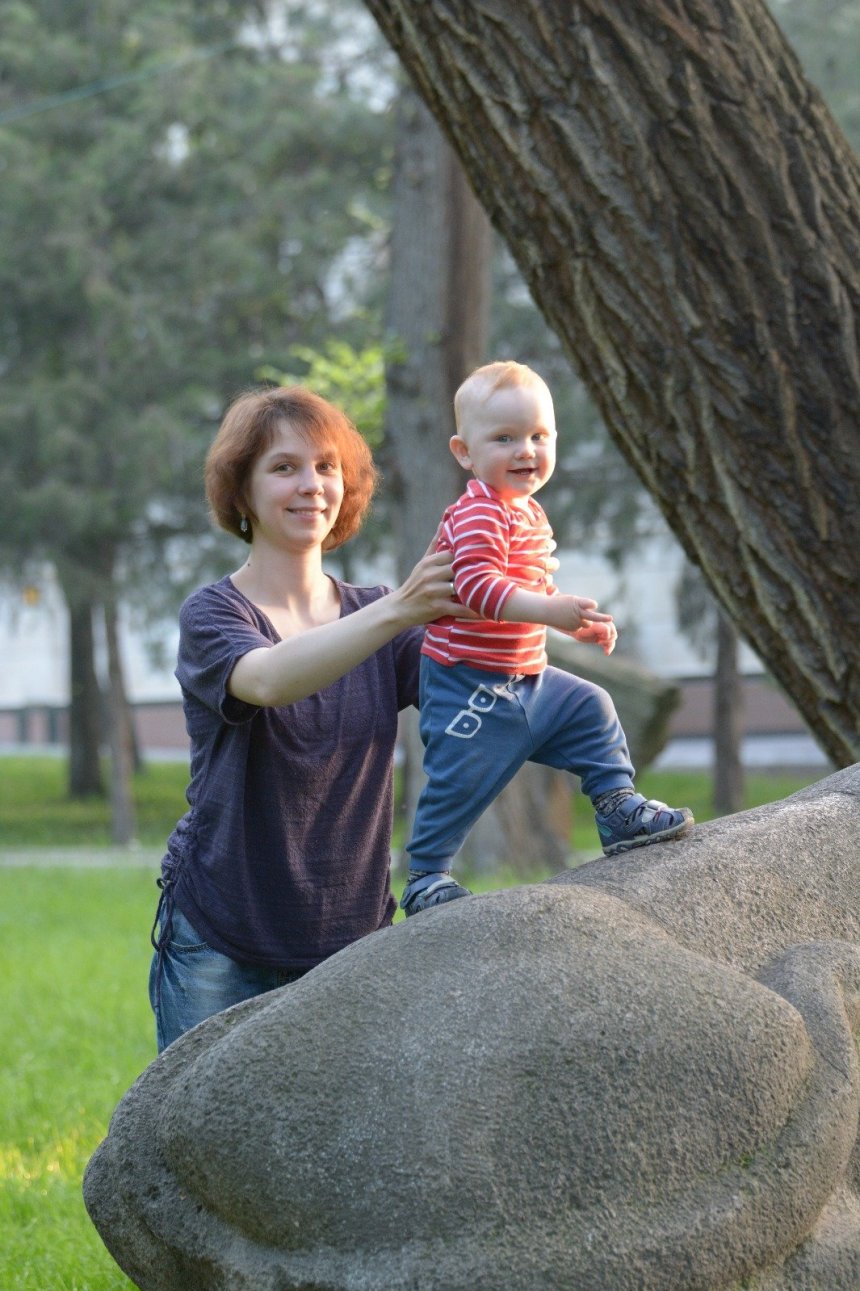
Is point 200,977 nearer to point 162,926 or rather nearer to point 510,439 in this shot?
point 162,926

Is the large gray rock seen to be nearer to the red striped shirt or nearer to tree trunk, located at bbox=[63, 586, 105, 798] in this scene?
the red striped shirt

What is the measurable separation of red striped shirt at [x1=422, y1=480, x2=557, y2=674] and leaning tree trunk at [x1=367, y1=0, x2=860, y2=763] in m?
1.05

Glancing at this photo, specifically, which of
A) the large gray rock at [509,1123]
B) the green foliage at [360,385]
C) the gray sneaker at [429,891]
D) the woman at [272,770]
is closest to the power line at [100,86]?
the green foliage at [360,385]

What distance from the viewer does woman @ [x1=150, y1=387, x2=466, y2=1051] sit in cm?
322

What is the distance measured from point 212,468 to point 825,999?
5.42 feet

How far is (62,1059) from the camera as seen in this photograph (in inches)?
270

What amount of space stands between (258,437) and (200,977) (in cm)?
116

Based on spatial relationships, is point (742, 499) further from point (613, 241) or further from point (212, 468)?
point (212, 468)

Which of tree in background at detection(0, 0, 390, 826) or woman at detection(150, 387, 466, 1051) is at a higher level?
tree in background at detection(0, 0, 390, 826)

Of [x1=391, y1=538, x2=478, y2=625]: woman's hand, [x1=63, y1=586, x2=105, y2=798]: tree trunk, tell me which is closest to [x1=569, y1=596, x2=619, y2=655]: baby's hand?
[x1=391, y1=538, x2=478, y2=625]: woman's hand

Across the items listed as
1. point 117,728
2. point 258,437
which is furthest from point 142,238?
point 258,437

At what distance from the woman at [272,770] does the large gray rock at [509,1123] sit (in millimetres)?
543

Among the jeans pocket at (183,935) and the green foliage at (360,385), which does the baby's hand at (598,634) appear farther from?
the green foliage at (360,385)

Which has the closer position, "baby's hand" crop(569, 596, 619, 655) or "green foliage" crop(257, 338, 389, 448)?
"baby's hand" crop(569, 596, 619, 655)
